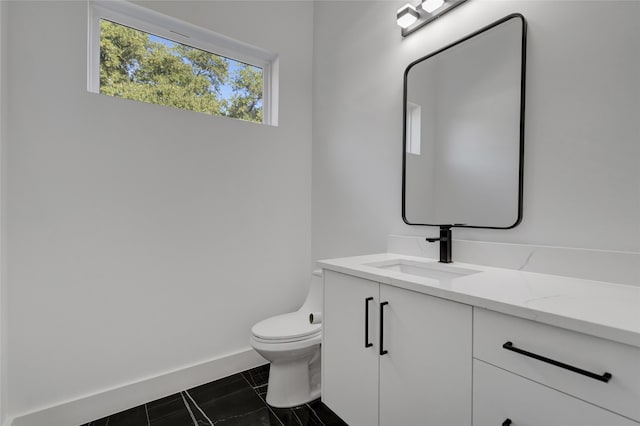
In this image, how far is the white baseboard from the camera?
150 centimetres

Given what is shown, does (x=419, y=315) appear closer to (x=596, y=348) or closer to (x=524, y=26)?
(x=596, y=348)

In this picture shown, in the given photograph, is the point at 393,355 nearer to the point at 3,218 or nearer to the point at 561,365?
the point at 561,365

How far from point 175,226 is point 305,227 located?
942 millimetres

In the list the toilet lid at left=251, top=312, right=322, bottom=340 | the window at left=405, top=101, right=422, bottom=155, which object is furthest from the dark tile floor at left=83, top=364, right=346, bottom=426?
the window at left=405, top=101, right=422, bottom=155

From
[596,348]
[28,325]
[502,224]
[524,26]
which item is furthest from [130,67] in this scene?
[596,348]

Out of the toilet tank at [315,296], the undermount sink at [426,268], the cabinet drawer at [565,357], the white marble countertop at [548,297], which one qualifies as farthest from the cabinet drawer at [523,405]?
the toilet tank at [315,296]

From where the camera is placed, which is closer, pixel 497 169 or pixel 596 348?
pixel 596 348

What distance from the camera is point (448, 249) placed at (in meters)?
1.40

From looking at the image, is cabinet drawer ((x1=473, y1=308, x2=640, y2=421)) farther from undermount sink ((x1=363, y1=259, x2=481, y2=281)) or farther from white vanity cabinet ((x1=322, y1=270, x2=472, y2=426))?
undermount sink ((x1=363, y1=259, x2=481, y2=281))

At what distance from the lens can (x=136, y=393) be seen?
1712mm

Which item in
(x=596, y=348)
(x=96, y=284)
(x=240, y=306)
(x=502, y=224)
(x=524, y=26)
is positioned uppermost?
(x=524, y=26)

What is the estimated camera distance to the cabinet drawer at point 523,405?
66 centimetres

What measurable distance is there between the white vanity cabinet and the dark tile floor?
319 mm

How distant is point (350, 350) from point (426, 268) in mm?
501
